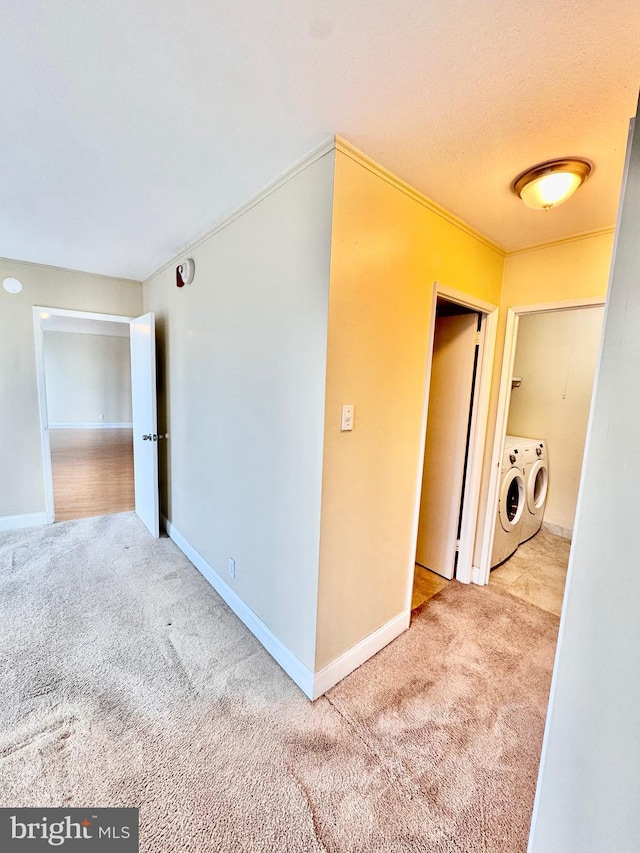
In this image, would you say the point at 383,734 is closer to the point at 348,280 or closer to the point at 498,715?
the point at 498,715

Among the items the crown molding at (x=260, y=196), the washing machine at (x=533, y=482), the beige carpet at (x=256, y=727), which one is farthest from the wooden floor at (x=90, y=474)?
the washing machine at (x=533, y=482)

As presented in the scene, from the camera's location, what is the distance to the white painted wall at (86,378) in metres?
8.28

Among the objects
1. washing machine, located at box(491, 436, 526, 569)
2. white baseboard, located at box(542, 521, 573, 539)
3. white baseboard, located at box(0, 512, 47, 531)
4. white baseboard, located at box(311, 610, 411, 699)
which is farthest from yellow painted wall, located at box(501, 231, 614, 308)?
white baseboard, located at box(0, 512, 47, 531)

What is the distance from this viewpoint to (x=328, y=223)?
4.58 feet

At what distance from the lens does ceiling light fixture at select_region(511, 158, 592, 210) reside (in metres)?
1.47

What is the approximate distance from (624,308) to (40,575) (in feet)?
11.4

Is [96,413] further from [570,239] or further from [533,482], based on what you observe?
[570,239]

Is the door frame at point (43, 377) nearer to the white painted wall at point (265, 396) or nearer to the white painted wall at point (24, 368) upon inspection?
the white painted wall at point (24, 368)

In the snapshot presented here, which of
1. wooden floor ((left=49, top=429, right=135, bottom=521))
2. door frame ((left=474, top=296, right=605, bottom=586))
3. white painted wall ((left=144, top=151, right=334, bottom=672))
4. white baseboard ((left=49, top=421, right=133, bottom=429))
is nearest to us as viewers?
white painted wall ((left=144, top=151, right=334, bottom=672))

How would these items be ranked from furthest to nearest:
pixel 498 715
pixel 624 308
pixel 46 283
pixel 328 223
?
pixel 46 283
pixel 498 715
pixel 328 223
pixel 624 308

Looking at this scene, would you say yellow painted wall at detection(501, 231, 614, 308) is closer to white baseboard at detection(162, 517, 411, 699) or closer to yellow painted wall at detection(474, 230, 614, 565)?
yellow painted wall at detection(474, 230, 614, 565)

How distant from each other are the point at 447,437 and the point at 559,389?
1.83m

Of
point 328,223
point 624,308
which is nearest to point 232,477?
point 328,223

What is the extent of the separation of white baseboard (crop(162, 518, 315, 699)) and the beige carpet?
0.14 feet
